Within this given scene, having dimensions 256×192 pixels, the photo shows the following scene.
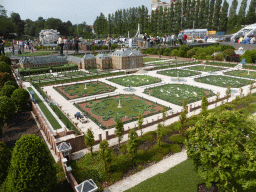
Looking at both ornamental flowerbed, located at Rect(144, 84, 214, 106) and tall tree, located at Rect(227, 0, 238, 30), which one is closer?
ornamental flowerbed, located at Rect(144, 84, 214, 106)

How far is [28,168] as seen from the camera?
10.5m

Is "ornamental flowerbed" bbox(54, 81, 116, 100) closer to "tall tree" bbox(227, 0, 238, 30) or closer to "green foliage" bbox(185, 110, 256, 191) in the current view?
"green foliage" bbox(185, 110, 256, 191)

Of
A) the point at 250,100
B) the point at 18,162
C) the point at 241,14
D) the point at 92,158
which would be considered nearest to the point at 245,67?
the point at 250,100

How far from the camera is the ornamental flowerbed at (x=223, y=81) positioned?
118 feet

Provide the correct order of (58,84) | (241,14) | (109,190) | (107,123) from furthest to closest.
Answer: (241,14) → (58,84) → (107,123) → (109,190)

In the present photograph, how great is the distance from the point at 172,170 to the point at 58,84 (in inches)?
1182

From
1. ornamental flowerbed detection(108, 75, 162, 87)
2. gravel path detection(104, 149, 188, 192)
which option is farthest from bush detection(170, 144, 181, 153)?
ornamental flowerbed detection(108, 75, 162, 87)

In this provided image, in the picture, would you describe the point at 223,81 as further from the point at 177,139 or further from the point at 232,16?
the point at 232,16

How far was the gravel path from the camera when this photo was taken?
13.9 m

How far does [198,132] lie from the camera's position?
10734 millimetres

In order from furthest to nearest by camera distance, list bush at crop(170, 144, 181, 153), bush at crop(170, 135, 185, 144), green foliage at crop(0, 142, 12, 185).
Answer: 1. bush at crop(170, 135, 185, 144)
2. bush at crop(170, 144, 181, 153)
3. green foliage at crop(0, 142, 12, 185)

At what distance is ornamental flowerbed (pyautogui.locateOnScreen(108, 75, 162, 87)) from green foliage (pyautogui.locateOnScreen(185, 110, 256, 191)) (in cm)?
2696

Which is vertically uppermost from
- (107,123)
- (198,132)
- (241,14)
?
(241,14)

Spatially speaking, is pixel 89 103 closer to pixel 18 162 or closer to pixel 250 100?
pixel 18 162
